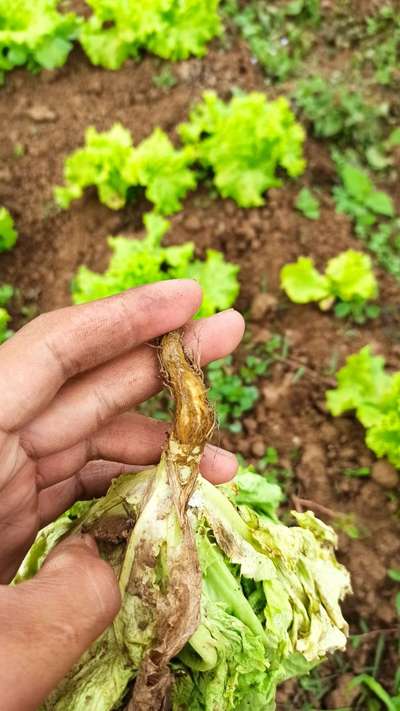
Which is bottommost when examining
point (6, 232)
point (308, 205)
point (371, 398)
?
point (371, 398)

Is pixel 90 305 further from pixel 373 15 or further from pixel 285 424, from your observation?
pixel 373 15

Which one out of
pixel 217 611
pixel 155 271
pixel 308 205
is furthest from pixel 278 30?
pixel 217 611

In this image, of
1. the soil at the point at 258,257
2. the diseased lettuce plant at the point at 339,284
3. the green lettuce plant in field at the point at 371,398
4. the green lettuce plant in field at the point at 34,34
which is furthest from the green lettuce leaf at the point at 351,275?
the green lettuce plant in field at the point at 34,34

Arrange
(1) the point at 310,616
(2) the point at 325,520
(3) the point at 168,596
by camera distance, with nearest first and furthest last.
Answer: (3) the point at 168,596 → (1) the point at 310,616 → (2) the point at 325,520

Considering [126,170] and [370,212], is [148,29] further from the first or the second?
[370,212]

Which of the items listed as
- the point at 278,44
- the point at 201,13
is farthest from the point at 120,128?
the point at 278,44

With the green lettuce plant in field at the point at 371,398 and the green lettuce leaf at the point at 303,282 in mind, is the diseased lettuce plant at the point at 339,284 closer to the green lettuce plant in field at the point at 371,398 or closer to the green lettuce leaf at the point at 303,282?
the green lettuce leaf at the point at 303,282

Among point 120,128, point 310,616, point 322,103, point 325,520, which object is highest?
point 120,128
